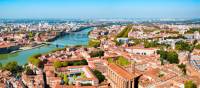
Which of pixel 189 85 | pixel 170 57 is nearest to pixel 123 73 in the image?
pixel 189 85

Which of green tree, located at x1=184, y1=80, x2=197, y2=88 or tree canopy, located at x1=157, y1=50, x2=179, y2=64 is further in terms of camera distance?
tree canopy, located at x1=157, y1=50, x2=179, y2=64

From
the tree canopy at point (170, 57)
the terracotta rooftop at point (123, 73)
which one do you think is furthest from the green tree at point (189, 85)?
the tree canopy at point (170, 57)

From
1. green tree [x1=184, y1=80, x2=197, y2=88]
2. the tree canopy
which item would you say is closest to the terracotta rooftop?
green tree [x1=184, y1=80, x2=197, y2=88]

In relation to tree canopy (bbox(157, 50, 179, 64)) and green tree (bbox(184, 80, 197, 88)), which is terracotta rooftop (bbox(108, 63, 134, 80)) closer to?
green tree (bbox(184, 80, 197, 88))

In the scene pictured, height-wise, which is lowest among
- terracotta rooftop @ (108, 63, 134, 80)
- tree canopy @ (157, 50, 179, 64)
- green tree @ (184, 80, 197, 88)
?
tree canopy @ (157, 50, 179, 64)

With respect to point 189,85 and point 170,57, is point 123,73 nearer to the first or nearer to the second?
point 189,85

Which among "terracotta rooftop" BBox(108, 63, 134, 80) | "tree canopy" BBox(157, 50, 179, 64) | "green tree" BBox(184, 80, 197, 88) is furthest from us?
"tree canopy" BBox(157, 50, 179, 64)

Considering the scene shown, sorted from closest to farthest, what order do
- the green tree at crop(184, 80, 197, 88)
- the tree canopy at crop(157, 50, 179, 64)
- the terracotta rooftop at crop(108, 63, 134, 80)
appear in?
the green tree at crop(184, 80, 197, 88) → the terracotta rooftop at crop(108, 63, 134, 80) → the tree canopy at crop(157, 50, 179, 64)

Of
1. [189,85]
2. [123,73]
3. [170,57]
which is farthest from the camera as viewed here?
[170,57]

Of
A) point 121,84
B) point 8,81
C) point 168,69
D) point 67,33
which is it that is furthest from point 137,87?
point 67,33

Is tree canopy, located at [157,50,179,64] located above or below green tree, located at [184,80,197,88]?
below

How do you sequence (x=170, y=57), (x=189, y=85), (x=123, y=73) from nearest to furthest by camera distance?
(x=189, y=85) → (x=123, y=73) → (x=170, y=57)

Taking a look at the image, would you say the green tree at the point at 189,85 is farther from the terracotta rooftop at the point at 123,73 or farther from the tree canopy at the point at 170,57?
the tree canopy at the point at 170,57
